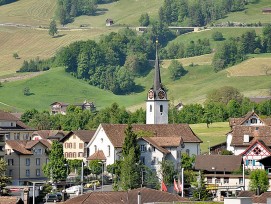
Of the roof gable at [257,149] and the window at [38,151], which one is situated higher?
the window at [38,151]

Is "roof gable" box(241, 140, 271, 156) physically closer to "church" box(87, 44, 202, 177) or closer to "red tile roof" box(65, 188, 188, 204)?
"church" box(87, 44, 202, 177)

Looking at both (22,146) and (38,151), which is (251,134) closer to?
(38,151)

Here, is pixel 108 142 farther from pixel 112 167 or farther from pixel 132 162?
pixel 132 162

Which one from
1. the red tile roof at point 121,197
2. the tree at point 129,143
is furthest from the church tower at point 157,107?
the red tile roof at point 121,197

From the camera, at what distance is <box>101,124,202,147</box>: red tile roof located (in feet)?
372

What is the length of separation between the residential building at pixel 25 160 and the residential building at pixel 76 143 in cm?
1084

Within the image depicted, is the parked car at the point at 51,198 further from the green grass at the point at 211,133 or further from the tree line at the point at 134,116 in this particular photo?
the tree line at the point at 134,116

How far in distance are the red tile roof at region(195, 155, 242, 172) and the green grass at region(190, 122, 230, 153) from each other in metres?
23.4

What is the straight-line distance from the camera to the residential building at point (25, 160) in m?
108

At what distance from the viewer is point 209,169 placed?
100812mm

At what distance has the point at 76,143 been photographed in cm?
12562

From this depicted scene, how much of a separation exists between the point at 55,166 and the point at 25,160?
9.14 meters

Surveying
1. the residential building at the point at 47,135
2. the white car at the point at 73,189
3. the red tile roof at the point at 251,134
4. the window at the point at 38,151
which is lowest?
the white car at the point at 73,189

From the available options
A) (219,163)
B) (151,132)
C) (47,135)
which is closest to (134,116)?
(47,135)
